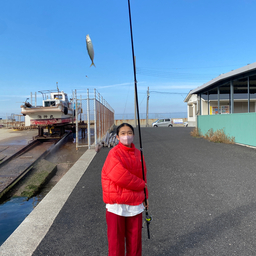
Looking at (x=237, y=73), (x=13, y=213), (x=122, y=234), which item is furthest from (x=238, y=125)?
(x=122, y=234)

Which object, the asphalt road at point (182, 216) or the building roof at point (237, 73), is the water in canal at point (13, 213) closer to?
the asphalt road at point (182, 216)

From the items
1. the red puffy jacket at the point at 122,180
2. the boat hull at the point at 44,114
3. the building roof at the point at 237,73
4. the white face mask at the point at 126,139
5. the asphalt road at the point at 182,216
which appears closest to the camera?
the red puffy jacket at the point at 122,180

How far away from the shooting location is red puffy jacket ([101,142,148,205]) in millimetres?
2057

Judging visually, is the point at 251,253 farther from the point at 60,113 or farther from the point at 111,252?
the point at 60,113

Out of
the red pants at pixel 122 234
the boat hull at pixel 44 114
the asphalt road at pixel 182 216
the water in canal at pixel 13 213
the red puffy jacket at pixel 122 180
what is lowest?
the water in canal at pixel 13 213

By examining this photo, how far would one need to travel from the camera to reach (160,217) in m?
3.55

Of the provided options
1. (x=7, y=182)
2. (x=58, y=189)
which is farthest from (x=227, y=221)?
(x=7, y=182)

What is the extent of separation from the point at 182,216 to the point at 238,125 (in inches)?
340

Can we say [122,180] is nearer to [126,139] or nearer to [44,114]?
[126,139]

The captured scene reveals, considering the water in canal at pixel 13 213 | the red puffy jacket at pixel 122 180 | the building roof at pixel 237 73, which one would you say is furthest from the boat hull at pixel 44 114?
the red puffy jacket at pixel 122 180

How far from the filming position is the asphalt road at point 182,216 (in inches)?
109

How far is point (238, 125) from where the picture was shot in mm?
10789

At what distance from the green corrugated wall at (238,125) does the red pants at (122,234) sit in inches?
358

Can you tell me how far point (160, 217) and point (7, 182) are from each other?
15.2 ft
